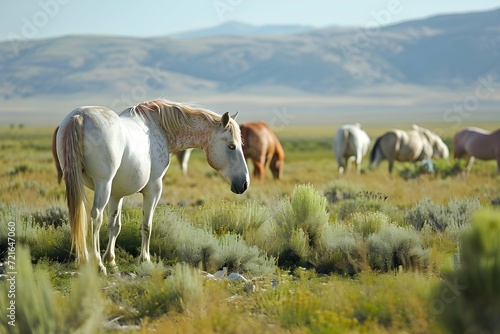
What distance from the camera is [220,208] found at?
1008 cm

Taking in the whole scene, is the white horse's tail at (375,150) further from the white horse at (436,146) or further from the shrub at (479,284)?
the shrub at (479,284)

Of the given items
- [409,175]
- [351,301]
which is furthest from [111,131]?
[409,175]

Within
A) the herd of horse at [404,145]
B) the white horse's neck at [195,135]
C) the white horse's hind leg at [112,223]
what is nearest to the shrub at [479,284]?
the white horse's neck at [195,135]

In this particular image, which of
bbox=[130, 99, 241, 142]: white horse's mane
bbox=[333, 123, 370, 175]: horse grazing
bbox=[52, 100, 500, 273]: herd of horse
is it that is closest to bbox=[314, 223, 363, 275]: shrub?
bbox=[52, 100, 500, 273]: herd of horse

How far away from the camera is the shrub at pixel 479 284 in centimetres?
444

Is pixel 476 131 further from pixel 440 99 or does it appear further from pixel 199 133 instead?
pixel 440 99

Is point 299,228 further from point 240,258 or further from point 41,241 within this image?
point 41,241

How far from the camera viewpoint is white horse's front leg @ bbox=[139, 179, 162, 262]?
318 inches

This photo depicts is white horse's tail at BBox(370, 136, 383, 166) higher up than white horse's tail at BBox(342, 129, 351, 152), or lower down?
lower down

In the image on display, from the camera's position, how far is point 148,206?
8164mm

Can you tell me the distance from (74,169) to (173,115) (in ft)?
5.39

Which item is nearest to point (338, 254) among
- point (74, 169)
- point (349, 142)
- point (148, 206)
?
point (148, 206)

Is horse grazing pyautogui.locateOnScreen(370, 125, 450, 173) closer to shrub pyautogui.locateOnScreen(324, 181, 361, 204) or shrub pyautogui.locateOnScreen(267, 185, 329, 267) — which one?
shrub pyautogui.locateOnScreen(324, 181, 361, 204)

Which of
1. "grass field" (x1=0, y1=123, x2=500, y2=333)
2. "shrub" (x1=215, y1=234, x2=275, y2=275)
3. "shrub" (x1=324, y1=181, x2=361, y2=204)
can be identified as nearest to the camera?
"grass field" (x1=0, y1=123, x2=500, y2=333)
